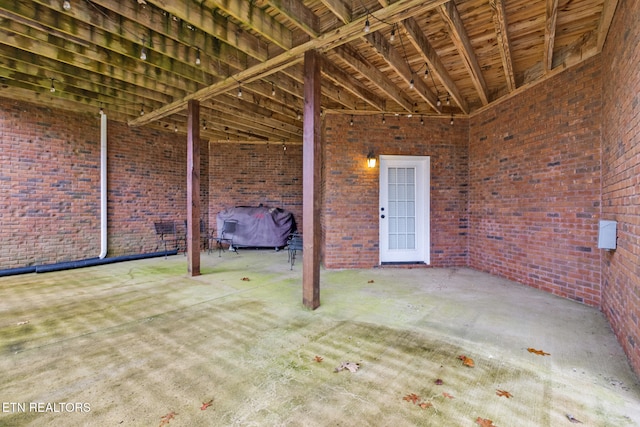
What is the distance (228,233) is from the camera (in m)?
7.95

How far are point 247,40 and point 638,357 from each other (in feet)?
15.3

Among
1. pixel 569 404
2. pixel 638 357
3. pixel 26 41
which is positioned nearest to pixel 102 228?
pixel 26 41

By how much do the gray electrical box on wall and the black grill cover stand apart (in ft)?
21.2

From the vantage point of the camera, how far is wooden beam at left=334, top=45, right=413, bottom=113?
373 cm

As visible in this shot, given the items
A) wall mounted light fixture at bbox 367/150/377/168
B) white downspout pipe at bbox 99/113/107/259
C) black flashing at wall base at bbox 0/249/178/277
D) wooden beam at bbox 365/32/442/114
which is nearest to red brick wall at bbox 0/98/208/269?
white downspout pipe at bbox 99/113/107/259

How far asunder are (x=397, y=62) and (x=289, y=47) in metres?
1.45

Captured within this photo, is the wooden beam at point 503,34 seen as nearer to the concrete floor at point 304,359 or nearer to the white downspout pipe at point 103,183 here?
the concrete floor at point 304,359

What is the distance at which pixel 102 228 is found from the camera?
20.6 ft

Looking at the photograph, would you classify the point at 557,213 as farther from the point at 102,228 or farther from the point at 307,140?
the point at 102,228

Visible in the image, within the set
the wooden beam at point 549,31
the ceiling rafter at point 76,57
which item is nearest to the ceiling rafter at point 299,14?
the wooden beam at point 549,31

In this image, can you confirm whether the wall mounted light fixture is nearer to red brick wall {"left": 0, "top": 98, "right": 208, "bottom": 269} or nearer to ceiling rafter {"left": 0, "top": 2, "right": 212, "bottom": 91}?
ceiling rafter {"left": 0, "top": 2, "right": 212, "bottom": 91}

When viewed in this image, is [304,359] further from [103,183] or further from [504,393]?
[103,183]

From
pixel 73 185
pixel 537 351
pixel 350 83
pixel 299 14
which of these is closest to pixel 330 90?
Answer: pixel 350 83

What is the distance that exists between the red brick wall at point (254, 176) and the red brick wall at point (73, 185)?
1131mm
